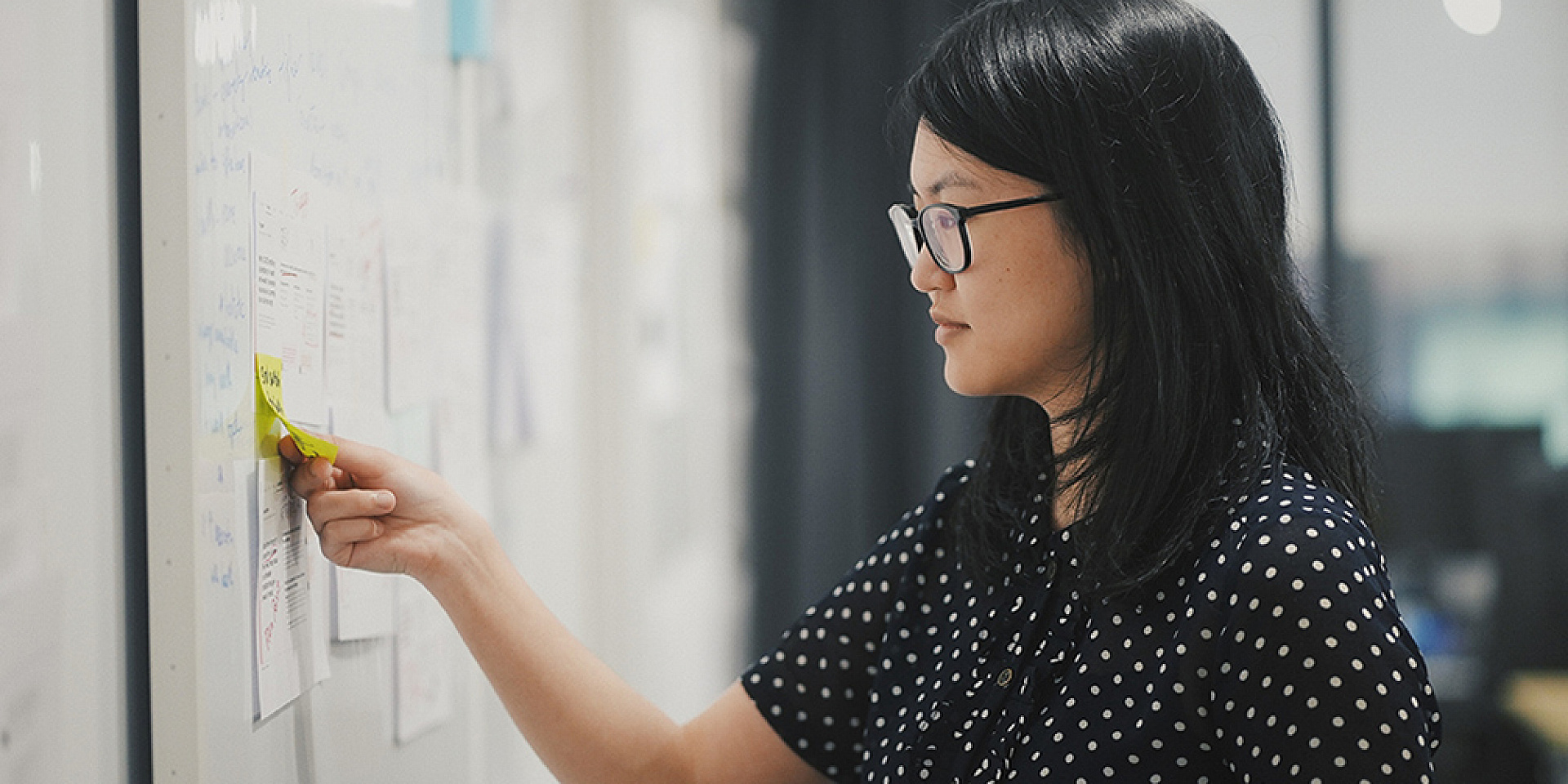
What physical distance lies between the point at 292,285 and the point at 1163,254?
694 mm

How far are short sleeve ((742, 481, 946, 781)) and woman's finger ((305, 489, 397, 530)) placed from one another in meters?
0.43

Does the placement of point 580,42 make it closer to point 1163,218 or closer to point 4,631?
point 1163,218

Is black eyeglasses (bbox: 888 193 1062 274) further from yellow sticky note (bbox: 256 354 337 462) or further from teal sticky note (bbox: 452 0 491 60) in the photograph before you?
teal sticky note (bbox: 452 0 491 60)

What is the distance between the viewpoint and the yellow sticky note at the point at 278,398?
2.88ft

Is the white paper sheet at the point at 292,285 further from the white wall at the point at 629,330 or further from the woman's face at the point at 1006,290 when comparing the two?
the white wall at the point at 629,330

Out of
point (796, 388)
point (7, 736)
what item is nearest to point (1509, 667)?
point (796, 388)

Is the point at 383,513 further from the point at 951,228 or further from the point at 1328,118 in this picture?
the point at 1328,118

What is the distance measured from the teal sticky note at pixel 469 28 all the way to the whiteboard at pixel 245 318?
0.48 ft

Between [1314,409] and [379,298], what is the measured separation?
837mm

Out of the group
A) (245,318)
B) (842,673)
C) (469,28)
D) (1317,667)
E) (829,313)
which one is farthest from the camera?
(829,313)

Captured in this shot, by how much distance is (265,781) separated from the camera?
904 mm

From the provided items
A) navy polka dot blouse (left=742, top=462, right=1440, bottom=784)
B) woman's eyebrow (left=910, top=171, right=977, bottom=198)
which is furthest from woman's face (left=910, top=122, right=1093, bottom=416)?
navy polka dot blouse (left=742, top=462, right=1440, bottom=784)

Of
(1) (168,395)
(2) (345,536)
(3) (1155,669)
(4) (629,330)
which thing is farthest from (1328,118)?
(1) (168,395)

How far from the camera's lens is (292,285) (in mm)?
915
